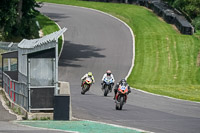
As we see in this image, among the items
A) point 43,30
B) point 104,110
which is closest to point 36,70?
point 104,110

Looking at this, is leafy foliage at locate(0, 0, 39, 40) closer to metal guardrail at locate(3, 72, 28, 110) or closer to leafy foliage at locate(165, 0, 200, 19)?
leafy foliage at locate(165, 0, 200, 19)

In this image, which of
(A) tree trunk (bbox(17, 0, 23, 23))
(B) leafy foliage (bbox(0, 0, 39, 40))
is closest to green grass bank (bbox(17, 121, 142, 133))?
(B) leafy foliage (bbox(0, 0, 39, 40))

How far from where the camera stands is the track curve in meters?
21.8

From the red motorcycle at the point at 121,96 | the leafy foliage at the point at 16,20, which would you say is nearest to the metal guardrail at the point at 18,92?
the red motorcycle at the point at 121,96

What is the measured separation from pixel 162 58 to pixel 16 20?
45.7 feet

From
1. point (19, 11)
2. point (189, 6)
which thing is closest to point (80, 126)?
point (19, 11)

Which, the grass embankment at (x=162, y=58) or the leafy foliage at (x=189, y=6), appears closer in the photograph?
the grass embankment at (x=162, y=58)

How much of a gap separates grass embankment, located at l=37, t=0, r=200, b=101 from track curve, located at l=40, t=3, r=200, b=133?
1358mm

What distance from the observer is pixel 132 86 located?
123 feet

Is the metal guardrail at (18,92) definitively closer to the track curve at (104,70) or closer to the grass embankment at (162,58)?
the track curve at (104,70)

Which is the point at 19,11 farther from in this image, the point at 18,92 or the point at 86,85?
the point at 18,92

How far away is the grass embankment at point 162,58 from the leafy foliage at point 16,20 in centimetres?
1051

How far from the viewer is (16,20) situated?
165ft

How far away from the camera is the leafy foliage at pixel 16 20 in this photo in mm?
46656
